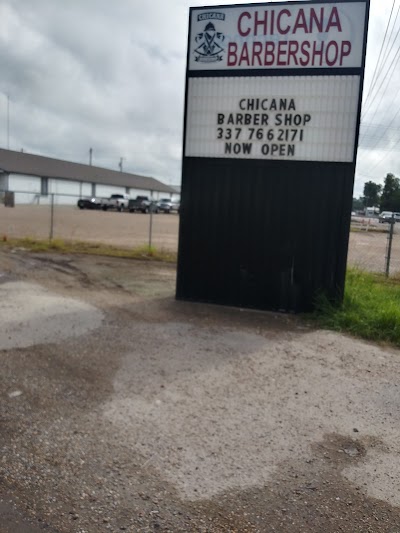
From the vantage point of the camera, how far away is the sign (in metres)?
7.42

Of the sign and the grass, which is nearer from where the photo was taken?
the grass

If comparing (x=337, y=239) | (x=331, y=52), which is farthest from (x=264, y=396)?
(x=331, y=52)

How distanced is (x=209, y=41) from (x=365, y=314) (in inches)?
192

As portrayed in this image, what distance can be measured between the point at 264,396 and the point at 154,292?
4720 millimetres

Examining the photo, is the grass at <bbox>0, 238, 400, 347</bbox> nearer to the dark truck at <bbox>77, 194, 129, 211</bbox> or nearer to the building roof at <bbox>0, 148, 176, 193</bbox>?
the dark truck at <bbox>77, 194, 129, 211</bbox>

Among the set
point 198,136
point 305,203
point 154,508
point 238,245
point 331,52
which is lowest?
point 154,508

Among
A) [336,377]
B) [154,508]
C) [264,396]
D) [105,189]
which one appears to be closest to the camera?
[154,508]

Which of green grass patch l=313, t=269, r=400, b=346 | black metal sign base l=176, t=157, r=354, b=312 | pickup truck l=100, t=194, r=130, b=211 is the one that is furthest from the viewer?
pickup truck l=100, t=194, r=130, b=211

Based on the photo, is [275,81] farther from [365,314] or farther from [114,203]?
[114,203]

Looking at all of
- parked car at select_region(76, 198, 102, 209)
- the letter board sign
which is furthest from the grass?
parked car at select_region(76, 198, 102, 209)

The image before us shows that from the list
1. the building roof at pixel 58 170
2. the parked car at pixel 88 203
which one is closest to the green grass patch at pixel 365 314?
the parked car at pixel 88 203

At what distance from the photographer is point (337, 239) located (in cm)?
758

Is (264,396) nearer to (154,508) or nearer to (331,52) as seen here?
(154,508)

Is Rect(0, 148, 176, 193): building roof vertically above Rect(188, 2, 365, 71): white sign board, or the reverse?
Rect(0, 148, 176, 193): building roof
